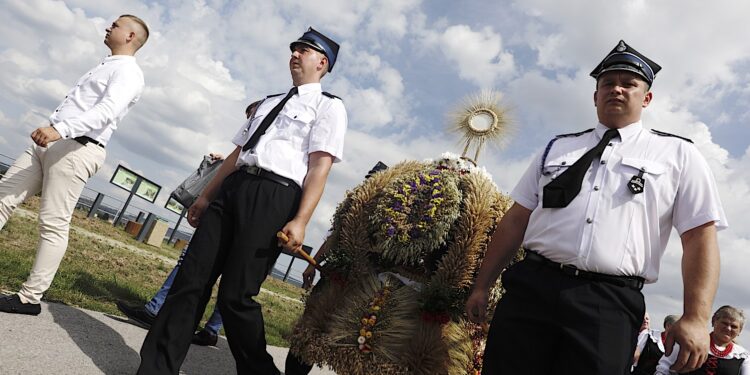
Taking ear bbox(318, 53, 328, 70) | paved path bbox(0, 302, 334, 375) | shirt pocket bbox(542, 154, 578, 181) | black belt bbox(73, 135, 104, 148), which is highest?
ear bbox(318, 53, 328, 70)

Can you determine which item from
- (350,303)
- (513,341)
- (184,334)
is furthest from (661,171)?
(184,334)

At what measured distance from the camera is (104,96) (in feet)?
11.4

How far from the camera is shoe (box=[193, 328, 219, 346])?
4.11 metres

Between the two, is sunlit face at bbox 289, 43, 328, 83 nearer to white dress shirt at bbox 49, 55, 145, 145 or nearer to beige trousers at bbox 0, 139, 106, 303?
white dress shirt at bbox 49, 55, 145, 145

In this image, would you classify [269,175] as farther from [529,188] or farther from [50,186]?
[50,186]

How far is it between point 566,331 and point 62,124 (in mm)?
3082

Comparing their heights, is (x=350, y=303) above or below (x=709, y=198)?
below

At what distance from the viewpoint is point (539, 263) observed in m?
2.21

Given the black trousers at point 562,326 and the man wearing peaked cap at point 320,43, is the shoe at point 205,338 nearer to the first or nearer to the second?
the man wearing peaked cap at point 320,43

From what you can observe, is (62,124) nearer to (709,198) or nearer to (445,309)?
(445,309)

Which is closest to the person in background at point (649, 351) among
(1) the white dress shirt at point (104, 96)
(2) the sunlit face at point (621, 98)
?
(2) the sunlit face at point (621, 98)

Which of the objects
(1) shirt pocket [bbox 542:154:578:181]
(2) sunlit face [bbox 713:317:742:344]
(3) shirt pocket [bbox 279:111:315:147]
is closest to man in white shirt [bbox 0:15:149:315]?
(3) shirt pocket [bbox 279:111:315:147]

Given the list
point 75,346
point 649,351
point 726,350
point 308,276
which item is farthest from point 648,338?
point 75,346

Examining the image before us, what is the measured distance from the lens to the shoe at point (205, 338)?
411 centimetres
